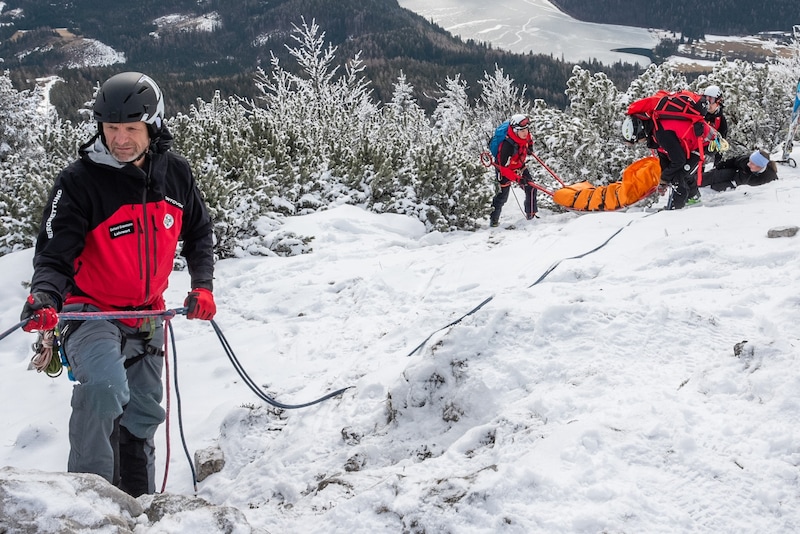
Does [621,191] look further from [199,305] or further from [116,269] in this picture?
[116,269]

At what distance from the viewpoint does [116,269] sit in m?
2.61

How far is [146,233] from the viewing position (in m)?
2.66

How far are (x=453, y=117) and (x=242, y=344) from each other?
43.2 meters

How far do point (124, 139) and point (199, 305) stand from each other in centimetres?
87

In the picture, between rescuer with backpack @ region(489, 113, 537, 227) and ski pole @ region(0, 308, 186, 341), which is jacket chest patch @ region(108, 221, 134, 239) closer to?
ski pole @ region(0, 308, 186, 341)

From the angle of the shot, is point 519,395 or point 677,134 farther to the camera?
point 677,134

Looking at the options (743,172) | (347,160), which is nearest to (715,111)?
(743,172)

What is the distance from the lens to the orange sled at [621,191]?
7234 millimetres

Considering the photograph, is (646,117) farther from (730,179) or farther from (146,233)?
(146,233)

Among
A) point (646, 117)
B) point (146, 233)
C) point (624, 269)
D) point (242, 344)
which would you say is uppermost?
point (646, 117)

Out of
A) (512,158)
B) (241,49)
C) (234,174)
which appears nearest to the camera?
(512,158)

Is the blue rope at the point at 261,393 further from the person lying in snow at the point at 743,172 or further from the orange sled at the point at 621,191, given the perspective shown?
the person lying in snow at the point at 743,172

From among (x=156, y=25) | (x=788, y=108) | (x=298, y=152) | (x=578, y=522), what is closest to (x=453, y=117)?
(x=788, y=108)

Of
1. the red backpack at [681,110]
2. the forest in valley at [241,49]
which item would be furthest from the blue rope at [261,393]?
the forest in valley at [241,49]
